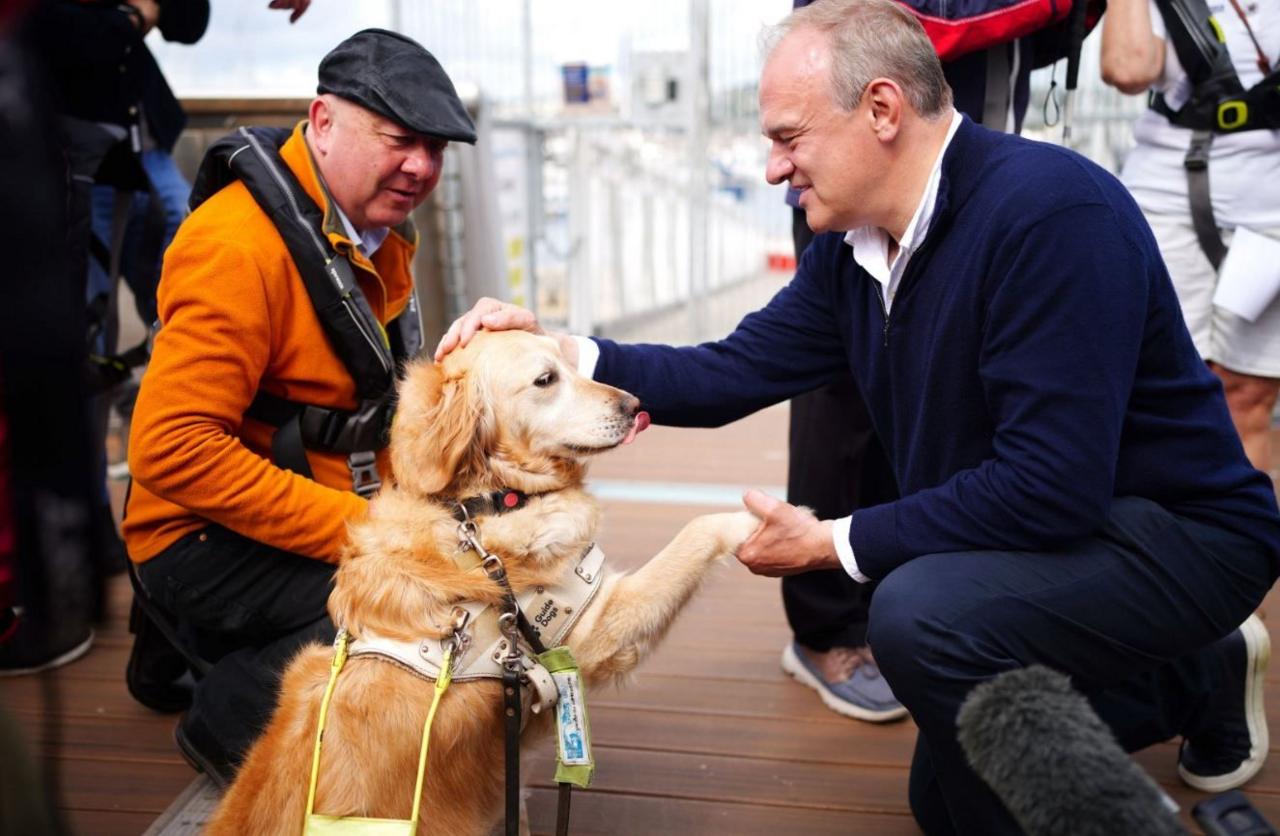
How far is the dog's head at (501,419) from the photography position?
1993 mm

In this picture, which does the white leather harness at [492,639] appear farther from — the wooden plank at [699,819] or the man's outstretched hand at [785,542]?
the wooden plank at [699,819]

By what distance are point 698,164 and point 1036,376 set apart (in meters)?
5.02

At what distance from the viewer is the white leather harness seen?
1.77m

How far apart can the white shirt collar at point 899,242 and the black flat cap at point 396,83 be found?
0.80 meters

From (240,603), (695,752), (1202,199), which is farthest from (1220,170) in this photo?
(240,603)

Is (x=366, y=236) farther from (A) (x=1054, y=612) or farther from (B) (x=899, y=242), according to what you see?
(A) (x=1054, y=612)

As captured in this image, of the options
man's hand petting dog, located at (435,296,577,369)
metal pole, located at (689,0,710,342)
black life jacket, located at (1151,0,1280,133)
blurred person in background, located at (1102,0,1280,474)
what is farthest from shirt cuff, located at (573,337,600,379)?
metal pole, located at (689,0,710,342)

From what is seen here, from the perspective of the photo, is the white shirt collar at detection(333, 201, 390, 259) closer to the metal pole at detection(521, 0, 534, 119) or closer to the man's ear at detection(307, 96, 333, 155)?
the man's ear at detection(307, 96, 333, 155)

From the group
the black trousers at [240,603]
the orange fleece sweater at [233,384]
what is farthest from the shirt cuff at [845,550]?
the black trousers at [240,603]

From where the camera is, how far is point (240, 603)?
2.23 metres

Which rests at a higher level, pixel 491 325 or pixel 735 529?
pixel 491 325

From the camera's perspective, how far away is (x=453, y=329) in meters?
2.19

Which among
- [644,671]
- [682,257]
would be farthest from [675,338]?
[644,671]

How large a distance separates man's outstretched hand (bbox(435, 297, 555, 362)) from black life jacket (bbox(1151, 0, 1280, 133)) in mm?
1741
